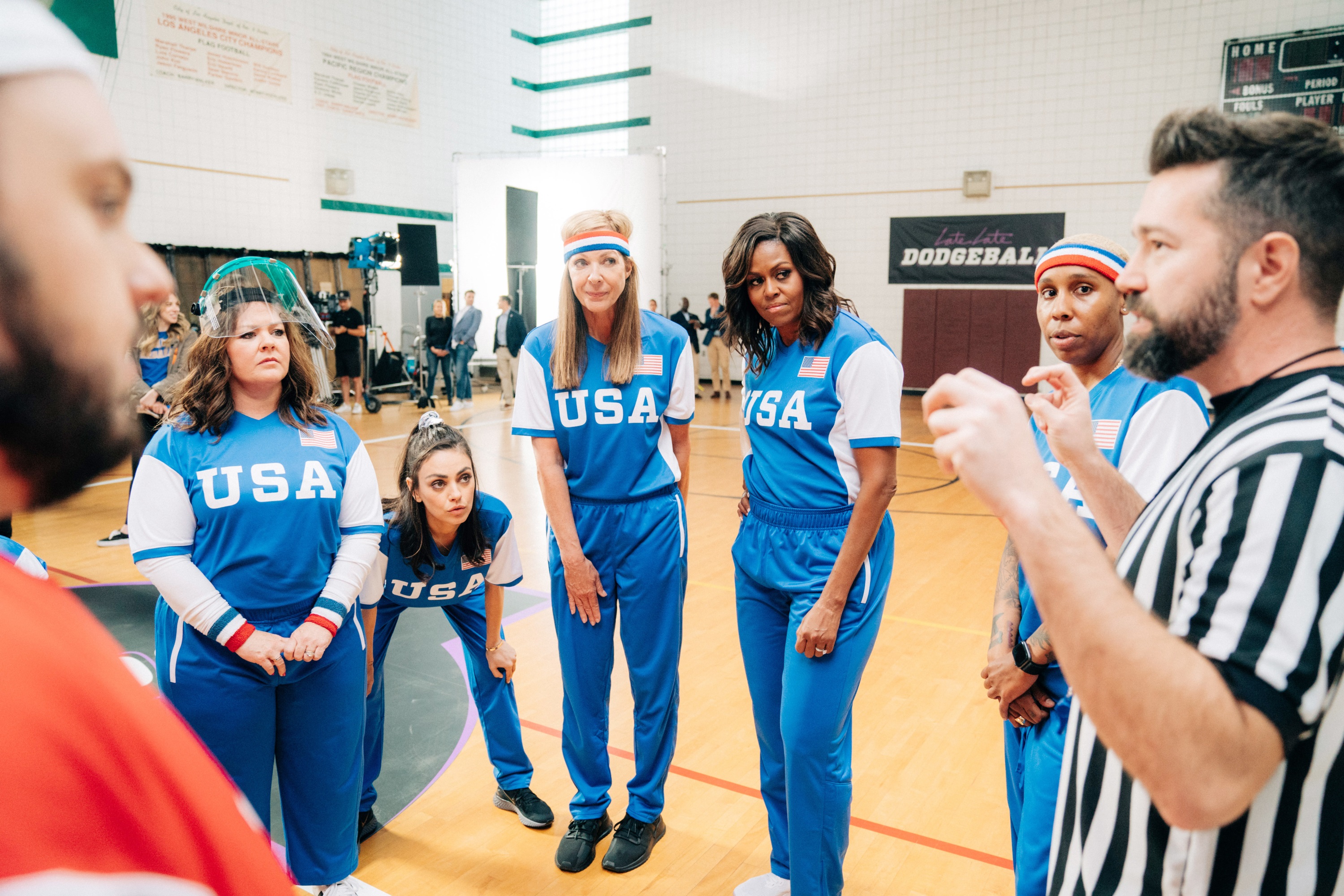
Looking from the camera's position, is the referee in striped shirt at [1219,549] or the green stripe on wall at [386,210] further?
the green stripe on wall at [386,210]

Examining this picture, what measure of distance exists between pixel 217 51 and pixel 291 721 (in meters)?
14.2

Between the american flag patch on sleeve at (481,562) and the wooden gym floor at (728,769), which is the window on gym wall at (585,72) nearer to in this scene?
the wooden gym floor at (728,769)

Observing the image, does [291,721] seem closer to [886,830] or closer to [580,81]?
[886,830]

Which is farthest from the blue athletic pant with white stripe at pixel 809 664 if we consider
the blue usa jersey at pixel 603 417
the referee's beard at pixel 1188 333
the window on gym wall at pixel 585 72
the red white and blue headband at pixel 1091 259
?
the window on gym wall at pixel 585 72

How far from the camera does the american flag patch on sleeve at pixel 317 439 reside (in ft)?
7.62

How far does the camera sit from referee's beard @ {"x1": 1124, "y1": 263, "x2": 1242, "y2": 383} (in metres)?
1.00

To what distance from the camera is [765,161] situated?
51.5ft

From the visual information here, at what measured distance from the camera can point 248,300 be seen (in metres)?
2.30

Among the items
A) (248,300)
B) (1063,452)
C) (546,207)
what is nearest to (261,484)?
(248,300)

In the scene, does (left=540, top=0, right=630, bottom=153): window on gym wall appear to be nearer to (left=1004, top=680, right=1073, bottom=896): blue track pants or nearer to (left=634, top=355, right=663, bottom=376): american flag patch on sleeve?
(left=634, top=355, right=663, bottom=376): american flag patch on sleeve

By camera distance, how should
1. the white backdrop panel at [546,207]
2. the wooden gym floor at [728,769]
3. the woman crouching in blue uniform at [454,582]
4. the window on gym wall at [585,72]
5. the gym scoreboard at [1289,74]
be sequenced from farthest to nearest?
1. the window on gym wall at [585,72]
2. the white backdrop panel at [546,207]
3. the gym scoreboard at [1289,74]
4. the woman crouching in blue uniform at [454,582]
5. the wooden gym floor at [728,769]

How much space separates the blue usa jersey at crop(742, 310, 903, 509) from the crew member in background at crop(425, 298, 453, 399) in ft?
38.9

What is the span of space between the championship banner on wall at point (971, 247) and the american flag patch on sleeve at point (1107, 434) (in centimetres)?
1262

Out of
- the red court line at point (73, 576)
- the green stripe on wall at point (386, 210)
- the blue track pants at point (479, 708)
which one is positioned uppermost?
the green stripe on wall at point (386, 210)
